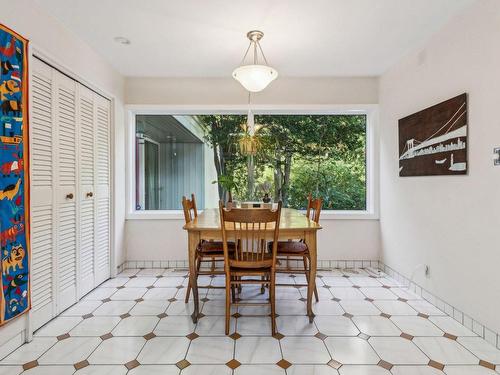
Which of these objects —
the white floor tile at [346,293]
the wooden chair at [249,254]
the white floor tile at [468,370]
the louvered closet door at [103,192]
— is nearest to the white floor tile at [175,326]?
the wooden chair at [249,254]

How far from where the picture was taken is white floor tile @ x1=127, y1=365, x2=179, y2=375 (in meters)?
1.84

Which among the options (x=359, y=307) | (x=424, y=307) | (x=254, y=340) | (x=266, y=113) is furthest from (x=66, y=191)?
(x=424, y=307)

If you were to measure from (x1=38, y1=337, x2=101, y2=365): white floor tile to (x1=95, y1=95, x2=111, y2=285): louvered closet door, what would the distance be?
44.7 inches

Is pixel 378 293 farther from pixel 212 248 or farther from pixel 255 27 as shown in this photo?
pixel 255 27

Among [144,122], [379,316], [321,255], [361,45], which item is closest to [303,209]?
[321,255]

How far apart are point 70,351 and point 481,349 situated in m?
2.77

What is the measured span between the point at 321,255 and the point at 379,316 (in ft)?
4.60

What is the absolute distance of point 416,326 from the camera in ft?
7.93

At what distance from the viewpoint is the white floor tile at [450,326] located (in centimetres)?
230

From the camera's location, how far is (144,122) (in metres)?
4.19

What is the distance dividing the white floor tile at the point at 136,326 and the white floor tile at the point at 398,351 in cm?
165

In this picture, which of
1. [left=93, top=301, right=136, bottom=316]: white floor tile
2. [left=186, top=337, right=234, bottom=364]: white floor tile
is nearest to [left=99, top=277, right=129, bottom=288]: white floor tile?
[left=93, top=301, right=136, bottom=316]: white floor tile

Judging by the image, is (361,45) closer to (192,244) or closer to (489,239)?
(489,239)

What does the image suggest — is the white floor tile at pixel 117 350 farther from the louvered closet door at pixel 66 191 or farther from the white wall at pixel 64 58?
the louvered closet door at pixel 66 191
